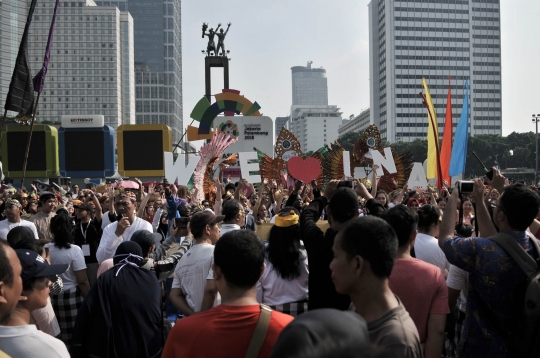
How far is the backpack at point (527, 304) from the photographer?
118 inches

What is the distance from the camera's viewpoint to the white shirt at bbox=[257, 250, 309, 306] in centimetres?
420

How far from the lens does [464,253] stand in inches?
129

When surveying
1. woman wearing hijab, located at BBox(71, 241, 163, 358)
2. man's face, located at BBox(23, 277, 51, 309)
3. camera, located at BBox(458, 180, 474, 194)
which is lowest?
woman wearing hijab, located at BBox(71, 241, 163, 358)

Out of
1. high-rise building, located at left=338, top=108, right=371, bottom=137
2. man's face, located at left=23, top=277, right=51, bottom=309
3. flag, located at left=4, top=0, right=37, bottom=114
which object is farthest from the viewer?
high-rise building, located at left=338, top=108, right=371, bottom=137

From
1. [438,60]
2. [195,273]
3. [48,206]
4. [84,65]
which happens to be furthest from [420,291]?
[84,65]

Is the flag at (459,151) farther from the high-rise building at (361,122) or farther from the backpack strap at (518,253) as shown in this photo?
the high-rise building at (361,122)

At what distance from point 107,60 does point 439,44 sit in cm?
7056

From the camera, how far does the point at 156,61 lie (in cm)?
15638

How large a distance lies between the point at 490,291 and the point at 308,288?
4.16ft

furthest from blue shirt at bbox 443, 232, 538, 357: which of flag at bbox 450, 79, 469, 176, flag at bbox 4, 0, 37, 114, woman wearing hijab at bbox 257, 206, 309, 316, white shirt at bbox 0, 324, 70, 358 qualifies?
flag at bbox 450, 79, 469, 176

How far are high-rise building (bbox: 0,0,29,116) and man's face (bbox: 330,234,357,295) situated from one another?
383ft

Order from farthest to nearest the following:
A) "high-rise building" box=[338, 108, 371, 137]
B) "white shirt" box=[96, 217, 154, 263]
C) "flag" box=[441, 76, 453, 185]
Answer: "high-rise building" box=[338, 108, 371, 137], "flag" box=[441, 76, 453, 185], "white shirt" box=[96, 217, 154, 263]

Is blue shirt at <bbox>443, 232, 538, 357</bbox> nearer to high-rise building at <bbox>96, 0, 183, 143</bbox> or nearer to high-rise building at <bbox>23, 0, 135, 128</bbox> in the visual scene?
high-rise building at <bbox>23, 0, 135, 128</bbox>

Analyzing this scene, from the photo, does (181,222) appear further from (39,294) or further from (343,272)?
(343,272)
